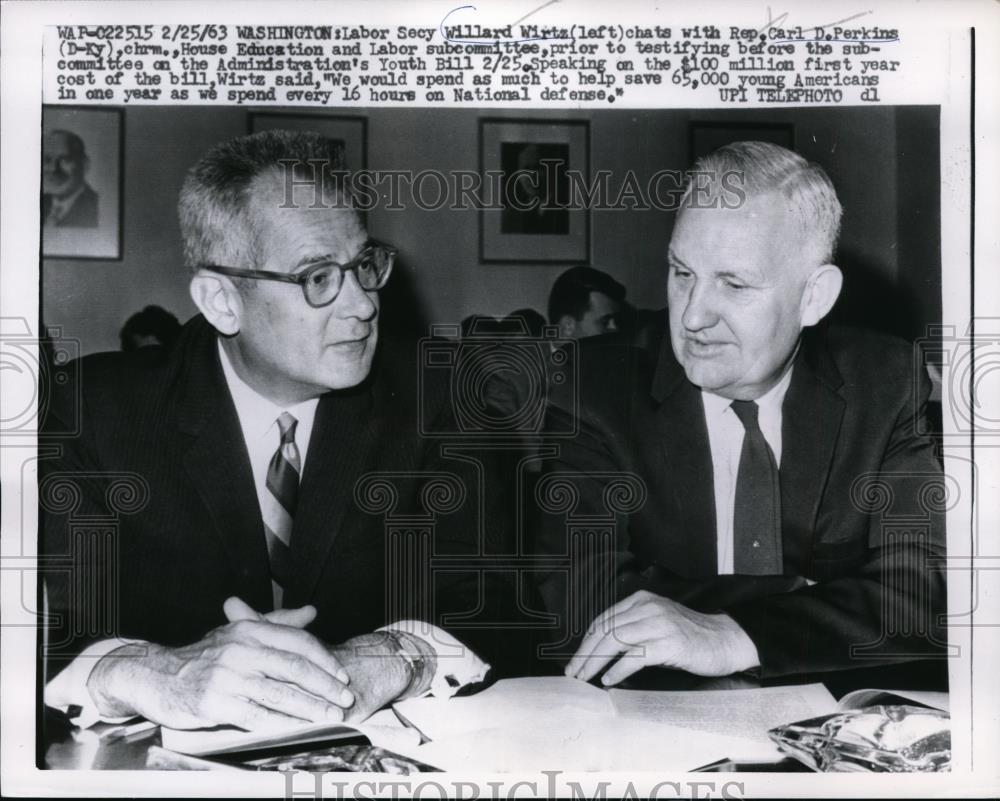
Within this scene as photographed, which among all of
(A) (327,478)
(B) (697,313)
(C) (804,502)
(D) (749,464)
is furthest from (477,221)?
(C) (804,502)

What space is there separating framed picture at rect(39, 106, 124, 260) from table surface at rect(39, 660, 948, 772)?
0.80 meters

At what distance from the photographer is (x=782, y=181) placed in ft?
5.46

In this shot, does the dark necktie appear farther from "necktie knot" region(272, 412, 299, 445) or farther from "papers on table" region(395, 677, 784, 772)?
"necktie knot" region(272, 412, 299, 445)

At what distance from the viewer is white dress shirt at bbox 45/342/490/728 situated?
5.41 ft

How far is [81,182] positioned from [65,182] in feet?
0.09

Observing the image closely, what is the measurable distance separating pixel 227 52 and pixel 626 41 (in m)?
0.69

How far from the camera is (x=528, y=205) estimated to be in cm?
165

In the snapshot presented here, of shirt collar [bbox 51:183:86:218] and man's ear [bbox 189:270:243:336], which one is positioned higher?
shirt collar [bbox 51:183:86:218]

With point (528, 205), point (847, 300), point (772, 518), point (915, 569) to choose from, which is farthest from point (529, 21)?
point (915, 569)

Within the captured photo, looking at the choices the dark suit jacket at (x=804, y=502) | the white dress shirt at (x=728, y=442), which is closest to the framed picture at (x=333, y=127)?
the dark suit jacket at (x=804, y=502)

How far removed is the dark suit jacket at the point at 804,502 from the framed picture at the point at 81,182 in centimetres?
84

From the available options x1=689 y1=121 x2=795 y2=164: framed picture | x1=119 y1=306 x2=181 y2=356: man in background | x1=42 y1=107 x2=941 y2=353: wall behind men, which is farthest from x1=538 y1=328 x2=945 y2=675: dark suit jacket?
x1=119 y1=306 x2=181 y2=356: man in background

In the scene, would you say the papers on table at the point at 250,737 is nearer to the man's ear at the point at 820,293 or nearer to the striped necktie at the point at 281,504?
the striped necktie at the point at 281,504

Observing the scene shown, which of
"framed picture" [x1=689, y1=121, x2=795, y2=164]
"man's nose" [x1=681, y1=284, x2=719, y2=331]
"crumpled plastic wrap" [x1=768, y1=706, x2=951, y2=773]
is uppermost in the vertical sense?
"framed picture" [x1=689, y1=121, x2=795, y2=164]
